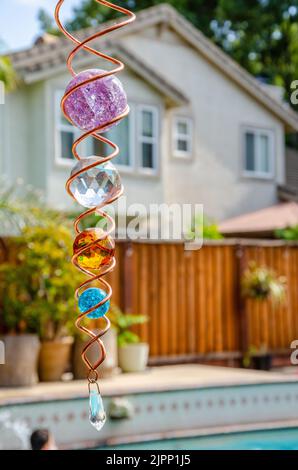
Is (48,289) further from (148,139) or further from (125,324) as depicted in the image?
(148,139)

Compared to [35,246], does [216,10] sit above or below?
above

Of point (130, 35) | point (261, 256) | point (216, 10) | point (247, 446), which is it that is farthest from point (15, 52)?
point (216, 10)

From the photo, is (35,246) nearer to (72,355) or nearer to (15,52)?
(72,355)

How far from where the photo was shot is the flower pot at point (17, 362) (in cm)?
982

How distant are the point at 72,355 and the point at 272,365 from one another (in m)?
4.05

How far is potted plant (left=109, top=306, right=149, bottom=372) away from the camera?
11344 mm

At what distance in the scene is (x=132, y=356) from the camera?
37.3 feet

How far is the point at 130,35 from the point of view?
1928 cm

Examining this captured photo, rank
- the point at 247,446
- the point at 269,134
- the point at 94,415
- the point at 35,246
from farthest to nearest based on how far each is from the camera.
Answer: the point at 269,134
the point at 35,246
the point at 247,446
the point at 94,415

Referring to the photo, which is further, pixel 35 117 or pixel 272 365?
pixel 35 117

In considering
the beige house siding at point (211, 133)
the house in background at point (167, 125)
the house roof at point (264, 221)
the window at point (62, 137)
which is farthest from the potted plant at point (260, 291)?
the beige house siding at point (211, 133)

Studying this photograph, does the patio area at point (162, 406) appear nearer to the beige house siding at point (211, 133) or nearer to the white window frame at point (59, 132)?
the white window frame at point (59, 132)

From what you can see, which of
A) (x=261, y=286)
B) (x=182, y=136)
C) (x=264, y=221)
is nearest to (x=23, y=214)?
(x=261, y=286)

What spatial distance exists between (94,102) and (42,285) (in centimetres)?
916
